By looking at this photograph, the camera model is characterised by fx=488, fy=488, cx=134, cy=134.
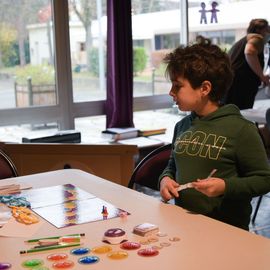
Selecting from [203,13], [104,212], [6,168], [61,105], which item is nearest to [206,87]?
[104,212]

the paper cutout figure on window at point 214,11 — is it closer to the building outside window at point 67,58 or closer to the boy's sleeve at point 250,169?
the building outside window at point 67,58

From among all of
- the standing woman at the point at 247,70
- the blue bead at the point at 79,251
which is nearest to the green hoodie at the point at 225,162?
Result: the blue bead at the point at 79,251

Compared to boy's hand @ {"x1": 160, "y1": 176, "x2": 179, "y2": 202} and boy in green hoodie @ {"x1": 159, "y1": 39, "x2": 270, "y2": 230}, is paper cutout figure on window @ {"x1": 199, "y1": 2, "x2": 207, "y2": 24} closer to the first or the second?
boy in green hoodie @ {"x1": 159, "y1": 39, "x2": 270, "y2": 230}

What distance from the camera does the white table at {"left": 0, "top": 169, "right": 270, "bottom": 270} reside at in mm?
1053

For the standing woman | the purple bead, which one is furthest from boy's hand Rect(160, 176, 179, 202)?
the standing woman

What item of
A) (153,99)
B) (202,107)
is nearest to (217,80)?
(202,107)

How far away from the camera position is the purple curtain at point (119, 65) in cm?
378

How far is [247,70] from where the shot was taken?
150 inches

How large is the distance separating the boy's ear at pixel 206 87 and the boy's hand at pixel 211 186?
1.02ft

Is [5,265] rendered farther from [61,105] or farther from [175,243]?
[61,105]

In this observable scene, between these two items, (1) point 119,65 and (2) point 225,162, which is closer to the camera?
(2) point 225,162

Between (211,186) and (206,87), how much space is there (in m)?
0.35

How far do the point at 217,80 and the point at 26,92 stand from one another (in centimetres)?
251

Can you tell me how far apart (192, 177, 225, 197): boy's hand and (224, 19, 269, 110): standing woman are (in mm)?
2450
